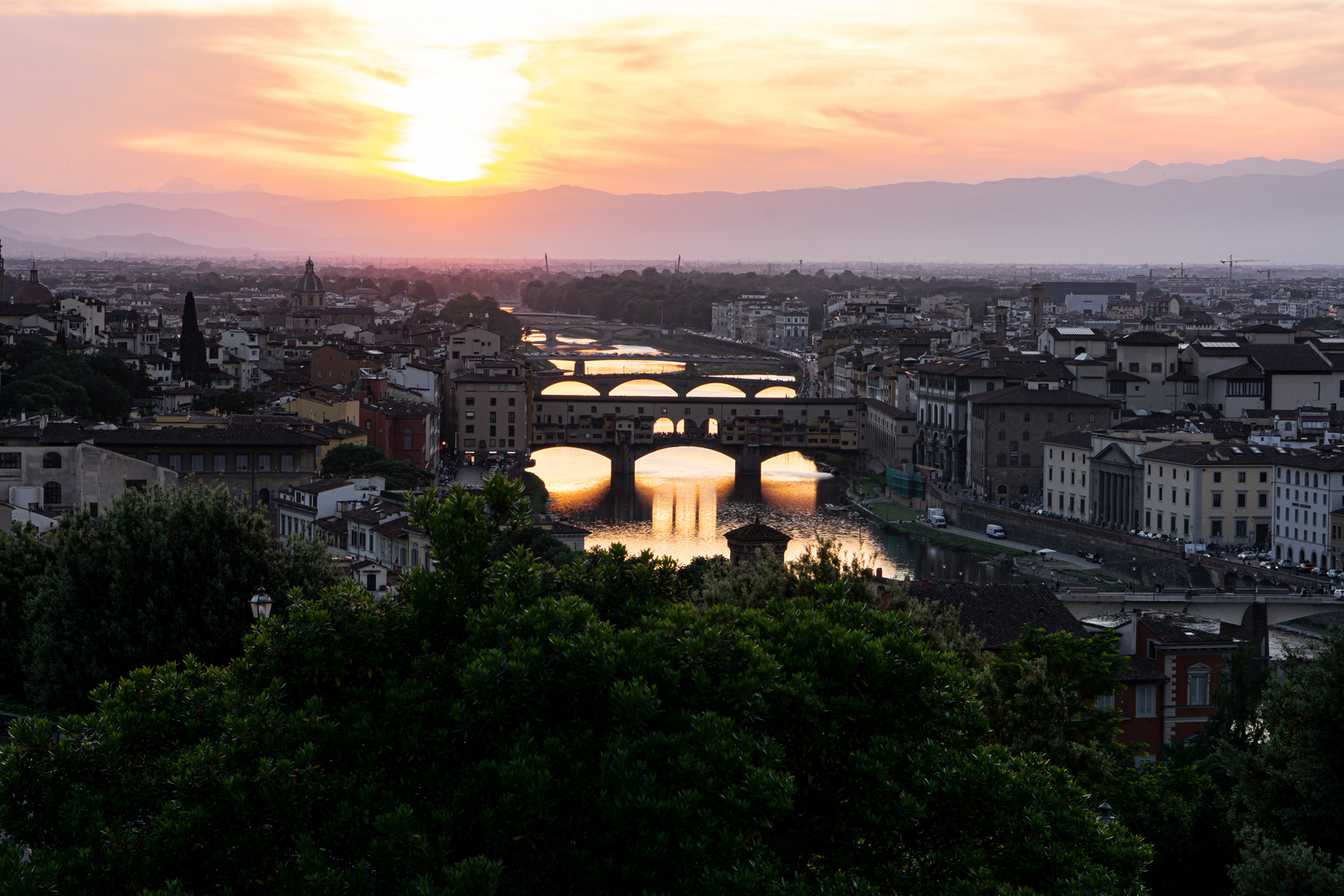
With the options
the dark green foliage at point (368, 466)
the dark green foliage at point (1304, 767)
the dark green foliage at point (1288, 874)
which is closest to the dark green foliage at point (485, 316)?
the dark green foliage at point (368, 466)

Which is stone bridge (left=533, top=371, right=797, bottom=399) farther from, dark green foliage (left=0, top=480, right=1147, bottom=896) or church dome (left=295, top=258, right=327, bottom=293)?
dark green foliage (left=0, top=480, right=1147, bottom=896)

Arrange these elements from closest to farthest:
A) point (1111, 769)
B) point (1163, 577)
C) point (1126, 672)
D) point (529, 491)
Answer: point (1111, 769) → point (1126, 672) → point (1163, 577) → point (529, 491)

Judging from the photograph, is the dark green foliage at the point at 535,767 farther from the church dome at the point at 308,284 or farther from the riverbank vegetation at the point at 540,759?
the church dome at the point at 308,284

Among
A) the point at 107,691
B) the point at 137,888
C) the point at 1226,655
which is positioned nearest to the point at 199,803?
the point at 137,888

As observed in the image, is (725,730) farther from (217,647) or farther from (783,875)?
(217,647)

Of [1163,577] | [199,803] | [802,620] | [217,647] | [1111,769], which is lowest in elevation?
[1163,577]

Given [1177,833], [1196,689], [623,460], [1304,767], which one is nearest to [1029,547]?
[623,460]
